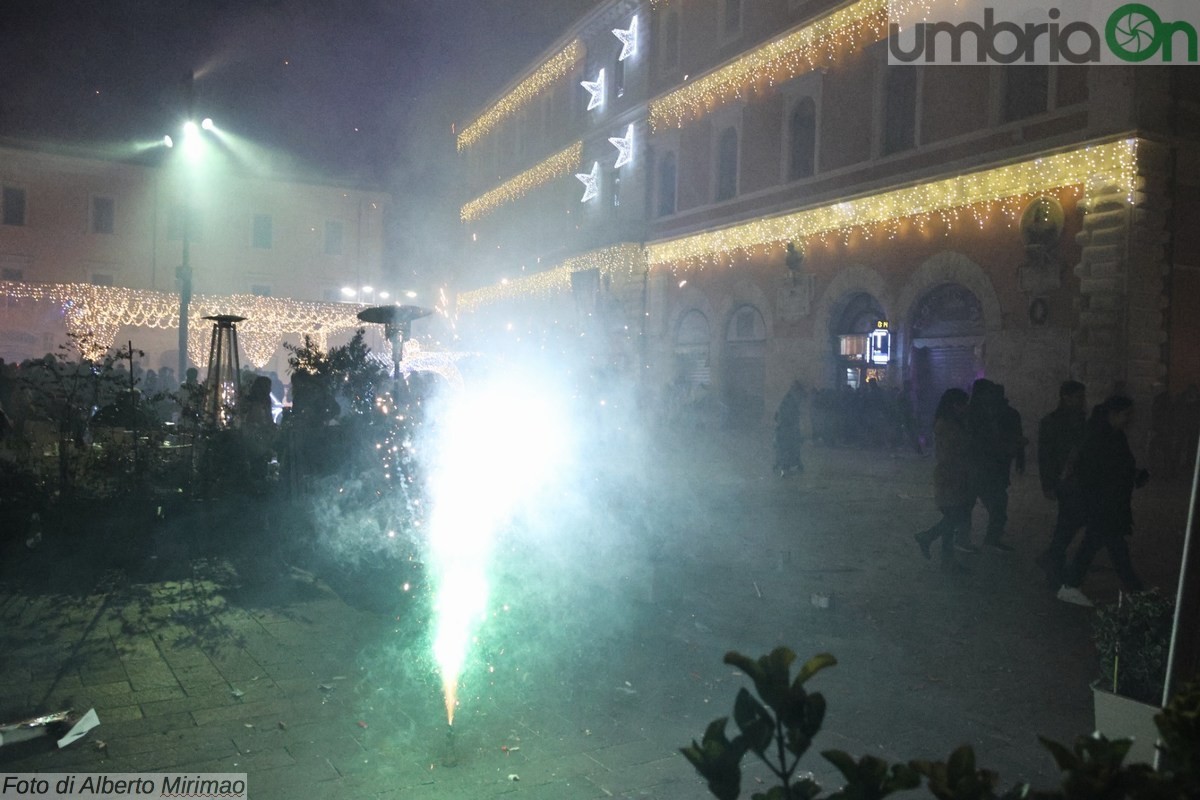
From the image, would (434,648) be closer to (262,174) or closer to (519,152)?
(519,152)

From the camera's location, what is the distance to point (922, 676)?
5.11 m

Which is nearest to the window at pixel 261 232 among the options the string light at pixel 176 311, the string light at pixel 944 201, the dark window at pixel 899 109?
the string light at pixel 176 311

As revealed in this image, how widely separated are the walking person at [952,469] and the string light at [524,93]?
25.7 metres

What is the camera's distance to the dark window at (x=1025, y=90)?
1462 cm

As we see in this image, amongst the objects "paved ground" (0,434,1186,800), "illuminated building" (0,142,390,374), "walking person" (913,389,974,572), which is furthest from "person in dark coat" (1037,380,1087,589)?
"illuminated building" (0,142,390,374)

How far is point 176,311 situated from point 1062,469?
82.2ft

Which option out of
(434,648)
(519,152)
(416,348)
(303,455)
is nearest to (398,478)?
(303,455)

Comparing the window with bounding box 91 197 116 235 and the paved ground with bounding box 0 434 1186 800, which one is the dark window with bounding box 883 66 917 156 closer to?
the paved ground with bounding box 0 434 1186 800

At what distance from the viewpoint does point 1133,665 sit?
333cm

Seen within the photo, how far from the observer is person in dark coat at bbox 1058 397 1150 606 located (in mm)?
6430

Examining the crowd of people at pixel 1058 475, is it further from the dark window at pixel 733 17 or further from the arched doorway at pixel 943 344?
the dark window at pixel 733 17

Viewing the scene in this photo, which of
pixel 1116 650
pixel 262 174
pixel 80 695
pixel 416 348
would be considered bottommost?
pixel 80 695

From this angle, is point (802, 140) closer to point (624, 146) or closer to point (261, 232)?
point (624, 146)

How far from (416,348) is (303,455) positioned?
2450 centimetres
